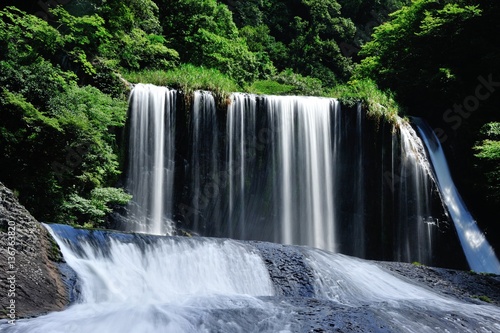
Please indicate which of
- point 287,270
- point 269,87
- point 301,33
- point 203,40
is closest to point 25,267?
point 287,270

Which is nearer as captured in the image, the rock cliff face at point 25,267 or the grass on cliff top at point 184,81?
the rock cliff face at point 25,267

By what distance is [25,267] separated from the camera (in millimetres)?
5352

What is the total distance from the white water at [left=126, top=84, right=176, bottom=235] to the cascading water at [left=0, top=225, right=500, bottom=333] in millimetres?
4643

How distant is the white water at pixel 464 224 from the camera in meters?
14.0

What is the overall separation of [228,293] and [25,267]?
2.75 metres

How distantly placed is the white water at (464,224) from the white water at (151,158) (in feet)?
26.7

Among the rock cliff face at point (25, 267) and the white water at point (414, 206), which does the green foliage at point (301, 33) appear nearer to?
the white water at point (414, 206)

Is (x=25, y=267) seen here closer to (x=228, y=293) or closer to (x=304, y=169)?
(x=228, y=293)

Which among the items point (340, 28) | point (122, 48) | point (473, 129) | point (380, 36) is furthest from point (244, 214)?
point (340, 28)

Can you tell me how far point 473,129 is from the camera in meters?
15.7

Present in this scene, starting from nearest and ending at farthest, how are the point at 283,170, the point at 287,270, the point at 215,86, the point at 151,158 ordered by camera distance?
the point at 287,270 → the point at 151,158 → the point at 215,86 → the point at 283,170

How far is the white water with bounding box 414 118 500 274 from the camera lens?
13992mm

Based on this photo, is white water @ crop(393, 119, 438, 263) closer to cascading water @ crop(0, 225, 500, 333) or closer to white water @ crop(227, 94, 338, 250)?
white water @ crop(227, 94, 338, 250)

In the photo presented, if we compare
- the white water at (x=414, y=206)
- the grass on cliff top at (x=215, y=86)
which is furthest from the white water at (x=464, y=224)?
the grass on cliff top at (x=215, y=86)
